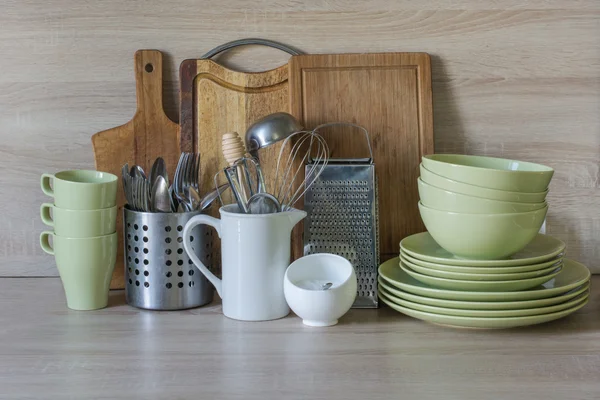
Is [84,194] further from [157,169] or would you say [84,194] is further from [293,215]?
[293,215]

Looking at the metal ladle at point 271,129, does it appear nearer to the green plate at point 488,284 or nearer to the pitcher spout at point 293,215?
the pitcher spout at point 293,215

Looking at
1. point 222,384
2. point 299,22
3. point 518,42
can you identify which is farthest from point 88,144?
point 518,42

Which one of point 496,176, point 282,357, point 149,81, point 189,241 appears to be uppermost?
point 149,81

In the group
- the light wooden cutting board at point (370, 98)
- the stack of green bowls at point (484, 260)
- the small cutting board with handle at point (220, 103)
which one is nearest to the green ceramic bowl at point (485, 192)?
the stack of green bowls at point (484, 260)

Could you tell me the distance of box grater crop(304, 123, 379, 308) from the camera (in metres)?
1.12

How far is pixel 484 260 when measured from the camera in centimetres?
102

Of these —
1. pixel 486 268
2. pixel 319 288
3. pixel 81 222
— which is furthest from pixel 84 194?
pixel 486 268

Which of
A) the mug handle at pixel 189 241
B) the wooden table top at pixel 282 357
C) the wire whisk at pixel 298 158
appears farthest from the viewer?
the wire whisk at pixel 298 158

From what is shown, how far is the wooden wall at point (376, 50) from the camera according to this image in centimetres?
126

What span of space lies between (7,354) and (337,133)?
0.59 metres

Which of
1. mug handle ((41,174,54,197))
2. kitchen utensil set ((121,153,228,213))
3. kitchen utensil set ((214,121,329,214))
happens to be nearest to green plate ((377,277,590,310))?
kitchen utensil set ((214,121,329,214))

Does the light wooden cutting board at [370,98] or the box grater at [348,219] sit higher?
the light wooden cutting board at [370,98]

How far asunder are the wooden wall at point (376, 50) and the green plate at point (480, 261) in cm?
19

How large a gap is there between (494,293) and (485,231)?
0.27ft
